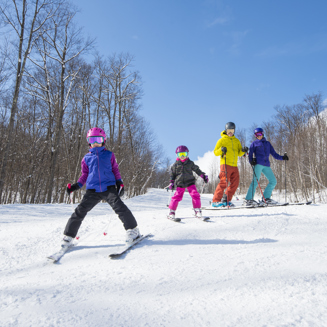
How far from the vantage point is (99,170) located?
10.9ft

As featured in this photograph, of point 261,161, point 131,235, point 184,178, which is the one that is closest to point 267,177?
point 261,161

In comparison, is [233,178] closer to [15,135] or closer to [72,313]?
[72,313]

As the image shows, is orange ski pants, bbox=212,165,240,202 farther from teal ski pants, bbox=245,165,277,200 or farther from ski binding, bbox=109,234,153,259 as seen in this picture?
ski binding, bbox=109,234,153,259

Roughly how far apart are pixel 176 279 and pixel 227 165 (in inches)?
154

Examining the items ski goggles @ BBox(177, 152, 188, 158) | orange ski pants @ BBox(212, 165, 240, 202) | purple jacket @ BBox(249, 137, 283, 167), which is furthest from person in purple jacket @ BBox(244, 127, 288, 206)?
ski goggles @ BBox(177, 152, 188, 158)

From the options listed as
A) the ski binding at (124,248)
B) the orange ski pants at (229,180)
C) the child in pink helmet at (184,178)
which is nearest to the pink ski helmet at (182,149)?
the child in pink helmet at (184,178)

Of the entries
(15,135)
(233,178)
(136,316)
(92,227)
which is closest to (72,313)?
(136,316)

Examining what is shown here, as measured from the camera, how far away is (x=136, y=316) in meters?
1.49

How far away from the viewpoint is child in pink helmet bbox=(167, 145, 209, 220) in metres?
4.48

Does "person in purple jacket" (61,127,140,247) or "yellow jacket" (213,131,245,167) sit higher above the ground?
"yellow jacket" (213,131,245,167)

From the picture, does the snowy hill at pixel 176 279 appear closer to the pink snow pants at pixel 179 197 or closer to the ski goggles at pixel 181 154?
the pink snow pants at pixel 179 197

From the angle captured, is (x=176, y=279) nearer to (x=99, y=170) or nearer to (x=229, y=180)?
(x=99, y=170)

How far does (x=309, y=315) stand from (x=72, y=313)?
1603 mm

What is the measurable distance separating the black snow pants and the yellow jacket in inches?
126
